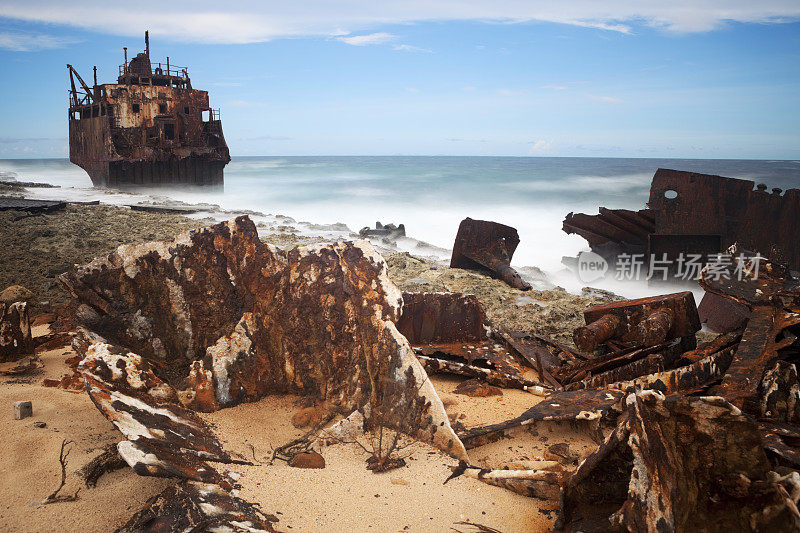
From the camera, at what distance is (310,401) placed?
2.66 metres

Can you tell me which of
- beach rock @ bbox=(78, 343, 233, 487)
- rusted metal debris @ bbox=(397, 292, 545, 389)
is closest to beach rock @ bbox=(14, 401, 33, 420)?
beach rock @ bbox=(78, 343, 233, 487)

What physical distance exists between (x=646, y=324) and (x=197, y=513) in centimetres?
284

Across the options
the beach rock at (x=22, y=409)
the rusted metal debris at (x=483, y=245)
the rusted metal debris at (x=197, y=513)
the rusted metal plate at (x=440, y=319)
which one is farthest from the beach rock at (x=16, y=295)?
the rusted metal debris at (x=483, y=245)

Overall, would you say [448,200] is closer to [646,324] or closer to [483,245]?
[483,245]

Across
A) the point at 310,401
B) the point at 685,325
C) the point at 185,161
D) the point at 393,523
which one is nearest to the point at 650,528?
the point at 393,523

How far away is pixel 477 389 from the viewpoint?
3.14 meters

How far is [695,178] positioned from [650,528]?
7.20m

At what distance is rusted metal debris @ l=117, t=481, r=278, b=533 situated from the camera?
150 cm

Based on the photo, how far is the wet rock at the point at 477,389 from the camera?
3090mm

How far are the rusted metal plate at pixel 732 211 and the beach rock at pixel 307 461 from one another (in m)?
6.46

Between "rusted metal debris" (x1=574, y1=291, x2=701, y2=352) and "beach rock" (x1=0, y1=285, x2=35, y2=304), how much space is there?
5185 mm

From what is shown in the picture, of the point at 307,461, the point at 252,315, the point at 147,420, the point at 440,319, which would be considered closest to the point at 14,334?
the point at 252,315

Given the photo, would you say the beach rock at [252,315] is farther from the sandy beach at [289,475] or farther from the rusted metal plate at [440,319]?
the rusted metal plate at [440,319]

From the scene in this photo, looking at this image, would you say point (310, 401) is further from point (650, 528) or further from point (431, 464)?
point (650, 528)
